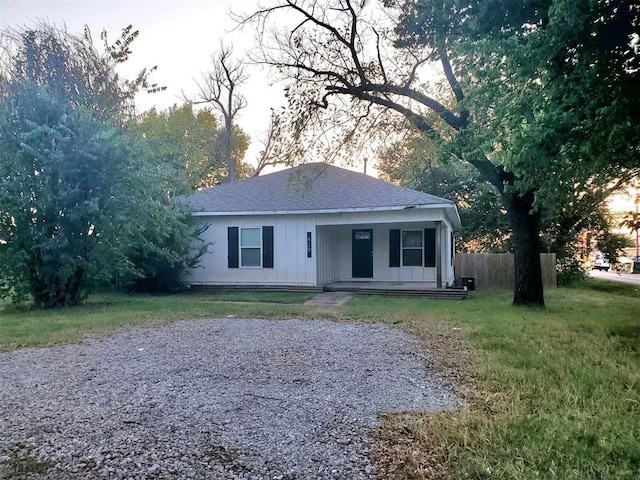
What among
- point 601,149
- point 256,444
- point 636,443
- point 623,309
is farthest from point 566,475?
point 623,309

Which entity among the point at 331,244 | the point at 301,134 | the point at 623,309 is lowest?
the point at 623,309

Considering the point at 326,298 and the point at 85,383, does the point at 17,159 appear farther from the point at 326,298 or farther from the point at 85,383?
the point at 326,298

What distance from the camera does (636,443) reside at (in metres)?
2.93

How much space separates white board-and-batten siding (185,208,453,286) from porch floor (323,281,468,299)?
Result: 21.6 inches

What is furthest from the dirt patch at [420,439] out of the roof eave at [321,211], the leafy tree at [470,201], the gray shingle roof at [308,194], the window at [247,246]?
the leafy tree at [470,201]

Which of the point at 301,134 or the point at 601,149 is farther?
the point at 301,134

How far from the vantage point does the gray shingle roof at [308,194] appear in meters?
13.3

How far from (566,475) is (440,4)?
6110mm

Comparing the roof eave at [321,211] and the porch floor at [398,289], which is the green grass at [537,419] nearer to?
the porch floor at [398,289]

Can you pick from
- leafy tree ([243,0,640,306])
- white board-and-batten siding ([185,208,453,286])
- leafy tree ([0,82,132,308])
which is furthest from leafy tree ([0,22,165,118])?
leafy tree ([243,0,640,306])

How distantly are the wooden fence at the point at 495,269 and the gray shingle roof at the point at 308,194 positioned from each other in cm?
451

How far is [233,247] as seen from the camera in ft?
48.5

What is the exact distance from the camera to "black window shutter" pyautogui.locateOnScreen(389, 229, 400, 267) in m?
15.1

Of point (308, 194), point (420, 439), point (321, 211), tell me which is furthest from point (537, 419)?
point (308, 194)
